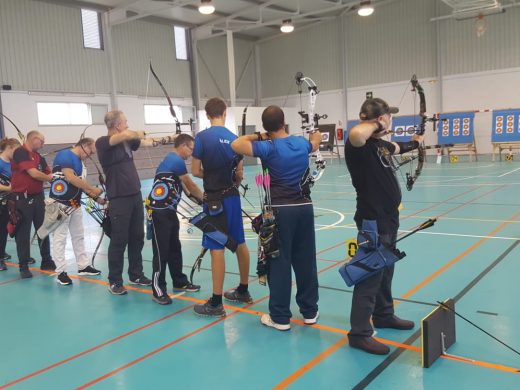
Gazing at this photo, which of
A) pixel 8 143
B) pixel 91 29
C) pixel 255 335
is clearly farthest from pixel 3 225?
pixel 91 29

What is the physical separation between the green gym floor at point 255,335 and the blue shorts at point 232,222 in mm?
579

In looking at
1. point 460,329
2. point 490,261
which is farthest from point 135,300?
point 490,261

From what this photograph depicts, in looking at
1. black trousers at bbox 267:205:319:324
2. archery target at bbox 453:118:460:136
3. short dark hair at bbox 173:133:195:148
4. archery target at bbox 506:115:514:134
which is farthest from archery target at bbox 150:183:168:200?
archery target at bbox 453:118:460:136

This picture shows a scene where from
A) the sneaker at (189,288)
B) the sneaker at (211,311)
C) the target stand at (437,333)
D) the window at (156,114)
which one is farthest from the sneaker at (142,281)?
the window at (156,114)

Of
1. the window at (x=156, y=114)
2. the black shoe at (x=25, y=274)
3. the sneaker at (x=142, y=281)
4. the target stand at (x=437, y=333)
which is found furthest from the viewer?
the window at (x=156, y=114)

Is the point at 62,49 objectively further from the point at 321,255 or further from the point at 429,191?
the point at 321,255

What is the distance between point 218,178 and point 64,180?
204cm

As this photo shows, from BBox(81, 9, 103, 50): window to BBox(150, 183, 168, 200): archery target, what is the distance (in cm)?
1538

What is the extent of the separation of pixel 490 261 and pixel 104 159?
12.5 feet

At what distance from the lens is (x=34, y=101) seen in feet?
51.3

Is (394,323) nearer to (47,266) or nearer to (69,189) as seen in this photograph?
(69,189)

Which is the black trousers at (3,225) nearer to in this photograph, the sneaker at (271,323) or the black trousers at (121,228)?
the black trousers at (121,228)

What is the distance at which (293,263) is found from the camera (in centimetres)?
329

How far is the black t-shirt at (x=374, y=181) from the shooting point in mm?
2803
